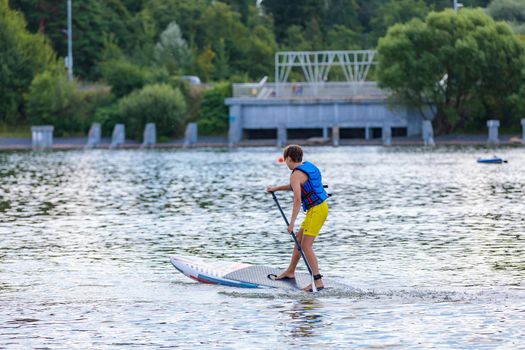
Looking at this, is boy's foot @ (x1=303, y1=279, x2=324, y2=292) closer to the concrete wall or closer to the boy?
the boy

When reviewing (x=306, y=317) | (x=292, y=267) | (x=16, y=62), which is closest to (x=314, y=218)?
(x=292, y=267)

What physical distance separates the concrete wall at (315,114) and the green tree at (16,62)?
64.8ft

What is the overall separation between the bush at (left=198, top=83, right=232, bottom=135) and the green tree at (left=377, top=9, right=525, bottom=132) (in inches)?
529

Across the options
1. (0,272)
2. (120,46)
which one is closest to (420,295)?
(0,272)

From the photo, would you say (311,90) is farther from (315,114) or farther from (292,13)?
(292,13)

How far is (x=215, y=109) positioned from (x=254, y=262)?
80755 millimetres

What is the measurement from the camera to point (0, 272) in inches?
965

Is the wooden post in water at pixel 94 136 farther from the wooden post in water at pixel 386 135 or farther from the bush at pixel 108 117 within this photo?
the wooden post in water at pixel 386 135

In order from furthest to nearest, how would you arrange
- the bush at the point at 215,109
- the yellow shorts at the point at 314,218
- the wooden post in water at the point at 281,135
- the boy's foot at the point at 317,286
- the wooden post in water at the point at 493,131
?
the bush at the point at 215,109 < the wooden post in water at the point at 281,135 < the wooden post in water at the point at 493,131 < the boy's foot at the point at 317,286 < the yellow shorts at the point at 314,218

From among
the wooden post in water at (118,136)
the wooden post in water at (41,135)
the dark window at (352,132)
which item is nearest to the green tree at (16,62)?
the wooden post in water at (41,135)

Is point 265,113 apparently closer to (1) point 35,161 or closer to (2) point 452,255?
(1) point 35,161

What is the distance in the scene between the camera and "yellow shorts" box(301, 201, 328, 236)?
66.9 ft

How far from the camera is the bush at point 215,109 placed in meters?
106

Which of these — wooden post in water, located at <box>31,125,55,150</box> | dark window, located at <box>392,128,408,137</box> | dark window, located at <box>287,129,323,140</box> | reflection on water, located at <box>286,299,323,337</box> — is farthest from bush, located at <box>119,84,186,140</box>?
reflection on water, located at <box>286,299,323,337</box>
